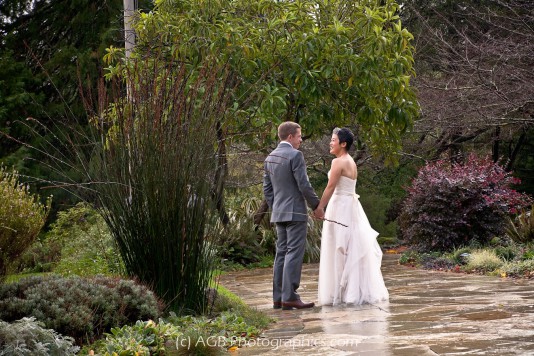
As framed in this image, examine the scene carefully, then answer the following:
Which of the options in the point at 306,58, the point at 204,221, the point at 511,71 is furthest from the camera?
the point at 511,71

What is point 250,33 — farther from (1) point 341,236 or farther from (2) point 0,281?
(2) point 0,281

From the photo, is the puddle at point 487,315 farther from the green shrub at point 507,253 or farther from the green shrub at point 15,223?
the green shrub at point 507,253

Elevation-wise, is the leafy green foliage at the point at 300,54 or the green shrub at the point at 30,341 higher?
the leafy green foliage at the point at 300,54

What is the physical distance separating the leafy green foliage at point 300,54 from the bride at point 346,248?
2869mm

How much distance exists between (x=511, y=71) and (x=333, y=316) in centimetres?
1008

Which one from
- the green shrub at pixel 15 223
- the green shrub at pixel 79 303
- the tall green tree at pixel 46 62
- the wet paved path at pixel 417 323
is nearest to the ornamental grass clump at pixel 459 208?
the wet paved path at pixel 417 323

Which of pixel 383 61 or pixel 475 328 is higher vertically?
pixel 383 61

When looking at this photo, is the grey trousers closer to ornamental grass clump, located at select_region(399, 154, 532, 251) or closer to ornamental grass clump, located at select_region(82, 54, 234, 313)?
ornamental grass clump, located at select_region(82, 54, 234, 313)

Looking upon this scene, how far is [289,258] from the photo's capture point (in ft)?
27.6

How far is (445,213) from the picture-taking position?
14383 millimetres

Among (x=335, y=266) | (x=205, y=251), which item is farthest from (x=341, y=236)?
(x=205, y=251)

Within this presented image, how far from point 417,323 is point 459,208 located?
7.90 meters

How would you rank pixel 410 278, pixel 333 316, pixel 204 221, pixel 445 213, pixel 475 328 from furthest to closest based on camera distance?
1. pixel 445 213
2. pixel 410 278
3. pixel 333 316
4. pixel 204 221
5. pixel 475 328

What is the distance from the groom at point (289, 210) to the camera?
8.36 meters
